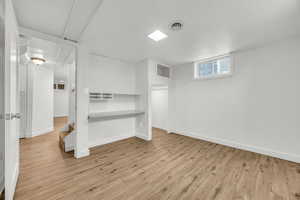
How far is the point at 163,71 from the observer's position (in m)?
4.10

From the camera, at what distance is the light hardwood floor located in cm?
151

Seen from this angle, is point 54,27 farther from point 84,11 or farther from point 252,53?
point 252,53

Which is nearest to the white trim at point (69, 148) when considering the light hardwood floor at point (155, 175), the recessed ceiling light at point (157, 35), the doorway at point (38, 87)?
the light hardwood floor at point (155, 175)

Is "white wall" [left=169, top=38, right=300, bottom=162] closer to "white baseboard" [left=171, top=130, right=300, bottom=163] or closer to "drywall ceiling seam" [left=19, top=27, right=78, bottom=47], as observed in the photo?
"white baseboard" [left=171, top=130, right=300, bottom=163]

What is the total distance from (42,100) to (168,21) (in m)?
4.59

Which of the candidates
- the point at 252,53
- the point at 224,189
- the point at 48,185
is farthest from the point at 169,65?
the point at 48,185

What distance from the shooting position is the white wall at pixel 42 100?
3695mm

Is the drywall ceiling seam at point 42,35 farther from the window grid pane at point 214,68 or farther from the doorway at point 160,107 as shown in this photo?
the window grid pane at point 214,68

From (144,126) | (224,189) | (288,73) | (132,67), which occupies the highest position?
(132,67)

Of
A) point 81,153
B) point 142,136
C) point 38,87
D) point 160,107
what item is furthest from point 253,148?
point 38,87

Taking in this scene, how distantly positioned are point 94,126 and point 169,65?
3.15 m

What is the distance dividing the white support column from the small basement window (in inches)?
125

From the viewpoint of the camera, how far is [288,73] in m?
2.34

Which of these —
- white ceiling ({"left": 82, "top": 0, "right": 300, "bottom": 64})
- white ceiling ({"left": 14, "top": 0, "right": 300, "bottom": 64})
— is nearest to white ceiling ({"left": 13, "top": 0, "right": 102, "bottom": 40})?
white ceiling ({"left": 14, "top": 0, "right": 300, "bottom": 64})
